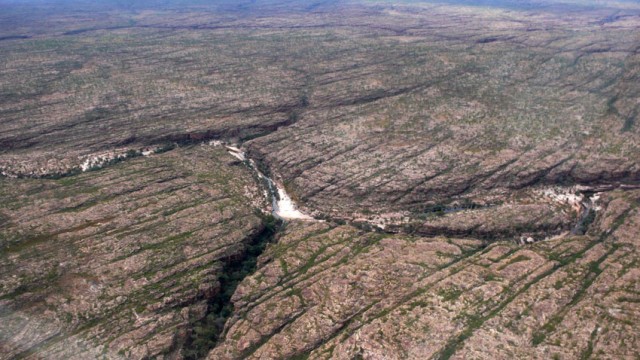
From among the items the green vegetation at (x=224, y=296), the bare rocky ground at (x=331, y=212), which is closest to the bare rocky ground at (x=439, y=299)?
the bare rocky ground at (x=331, y=212)

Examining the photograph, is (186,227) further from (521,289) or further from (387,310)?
(521,289)

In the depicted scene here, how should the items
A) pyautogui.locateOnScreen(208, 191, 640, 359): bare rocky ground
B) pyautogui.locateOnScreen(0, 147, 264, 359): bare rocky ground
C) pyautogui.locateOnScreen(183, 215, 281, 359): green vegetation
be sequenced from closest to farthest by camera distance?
pyautogui.locateOnScreen(208, 191, 640, 359): bare rocky ground
pyautogui.locateOnScreen(0, 147, 264, 359): bare rocky ground
pyautogui.locateOnScreen(183, 215, 281, 359): green vegetation

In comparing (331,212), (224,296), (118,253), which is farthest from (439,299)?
(118,253)

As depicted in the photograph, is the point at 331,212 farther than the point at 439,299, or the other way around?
the point at 331,212

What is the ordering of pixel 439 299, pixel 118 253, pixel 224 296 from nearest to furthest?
1. pixel 439 299
2. pixel 224 296
3. pixel 118 253

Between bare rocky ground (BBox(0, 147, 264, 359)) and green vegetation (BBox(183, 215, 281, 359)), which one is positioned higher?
bare rocky ground (BBox(0, 147, 264, 359))

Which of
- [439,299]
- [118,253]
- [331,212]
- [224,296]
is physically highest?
[118,253]

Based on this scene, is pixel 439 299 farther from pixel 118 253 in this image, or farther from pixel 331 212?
pixel 118 253

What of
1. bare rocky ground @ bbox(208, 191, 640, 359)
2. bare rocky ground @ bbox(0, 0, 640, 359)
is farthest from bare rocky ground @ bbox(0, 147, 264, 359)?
bare rocky ground @ bbox(208, 191, 640, 359)

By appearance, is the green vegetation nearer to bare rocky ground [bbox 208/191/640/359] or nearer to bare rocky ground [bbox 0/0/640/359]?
bare rocky ground [bbox 0/0/640/359]
